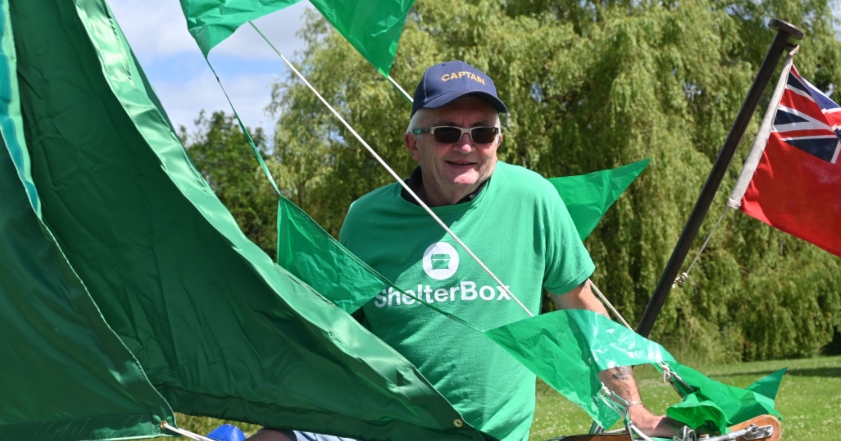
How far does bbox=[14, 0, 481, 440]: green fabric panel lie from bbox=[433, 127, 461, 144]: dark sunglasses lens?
2.15ft

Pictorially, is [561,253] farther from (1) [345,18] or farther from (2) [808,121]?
(2) [808,121]

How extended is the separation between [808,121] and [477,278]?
3075mm

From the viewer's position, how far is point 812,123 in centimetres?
529

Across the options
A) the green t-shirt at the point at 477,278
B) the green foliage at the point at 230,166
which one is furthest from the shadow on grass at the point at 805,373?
the green foliage at the point at 230,166

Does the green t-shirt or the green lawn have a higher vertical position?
the green t-shirt

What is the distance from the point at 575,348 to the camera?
2719mm

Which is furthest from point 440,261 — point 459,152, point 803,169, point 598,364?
point 803,169

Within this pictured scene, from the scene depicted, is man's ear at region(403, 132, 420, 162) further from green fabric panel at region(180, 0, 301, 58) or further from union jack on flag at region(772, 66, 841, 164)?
union jack on flag at region(772, 66, 841, 164)

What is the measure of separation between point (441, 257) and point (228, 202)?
3591 cm

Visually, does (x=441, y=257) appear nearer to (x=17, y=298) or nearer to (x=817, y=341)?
(x=17, y=298)

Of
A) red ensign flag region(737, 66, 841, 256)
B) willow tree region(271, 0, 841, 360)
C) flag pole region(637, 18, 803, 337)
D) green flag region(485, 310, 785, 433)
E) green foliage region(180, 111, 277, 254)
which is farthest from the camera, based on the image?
green foliage region(180, 111, 277, 254)

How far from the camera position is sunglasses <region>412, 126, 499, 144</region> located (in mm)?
3045

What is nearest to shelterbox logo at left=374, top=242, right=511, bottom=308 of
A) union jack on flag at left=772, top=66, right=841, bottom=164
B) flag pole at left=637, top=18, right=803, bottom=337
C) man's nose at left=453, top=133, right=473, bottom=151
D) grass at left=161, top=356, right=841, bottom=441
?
man's nose at left=453, top=133, right=473, bottom=151

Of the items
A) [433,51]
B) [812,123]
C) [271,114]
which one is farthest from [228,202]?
[812,123]
